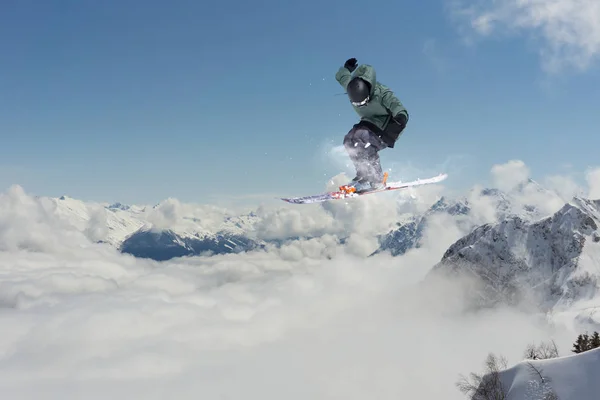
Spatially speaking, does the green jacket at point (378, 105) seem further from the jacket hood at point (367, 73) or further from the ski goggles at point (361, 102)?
the ski goggles at point (361, 102)

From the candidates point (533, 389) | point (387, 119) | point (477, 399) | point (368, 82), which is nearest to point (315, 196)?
point (387, 119)

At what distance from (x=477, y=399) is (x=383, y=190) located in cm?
3430

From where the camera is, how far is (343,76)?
9273mm

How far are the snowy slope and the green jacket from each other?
33103mm

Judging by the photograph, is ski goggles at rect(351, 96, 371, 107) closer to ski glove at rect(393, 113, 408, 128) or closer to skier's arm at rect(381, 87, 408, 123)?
skier's arm at rect(381, 87, 408, 123)

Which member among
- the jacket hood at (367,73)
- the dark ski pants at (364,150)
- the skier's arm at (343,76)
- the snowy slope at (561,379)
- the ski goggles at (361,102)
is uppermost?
the skier's arm at (343,76)

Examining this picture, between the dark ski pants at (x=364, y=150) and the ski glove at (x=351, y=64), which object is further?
the dark ski pants at (x=364, y=150)

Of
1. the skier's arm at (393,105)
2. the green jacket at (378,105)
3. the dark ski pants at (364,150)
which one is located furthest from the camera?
the dark ski pants at (364,150)

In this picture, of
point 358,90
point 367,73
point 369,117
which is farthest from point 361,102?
point 369,117

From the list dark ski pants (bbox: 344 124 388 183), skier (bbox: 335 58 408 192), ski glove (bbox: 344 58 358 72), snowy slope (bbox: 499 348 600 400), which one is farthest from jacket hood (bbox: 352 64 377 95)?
snowy slope (bbox: 499 348 600 400)

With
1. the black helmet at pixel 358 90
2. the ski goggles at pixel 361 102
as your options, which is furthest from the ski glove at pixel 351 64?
the ski goggles at pixel 361 102

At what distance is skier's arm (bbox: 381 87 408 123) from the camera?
30.1 ft

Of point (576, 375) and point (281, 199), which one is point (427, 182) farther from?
point (576, 375)

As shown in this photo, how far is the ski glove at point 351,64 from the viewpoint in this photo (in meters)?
9.03
